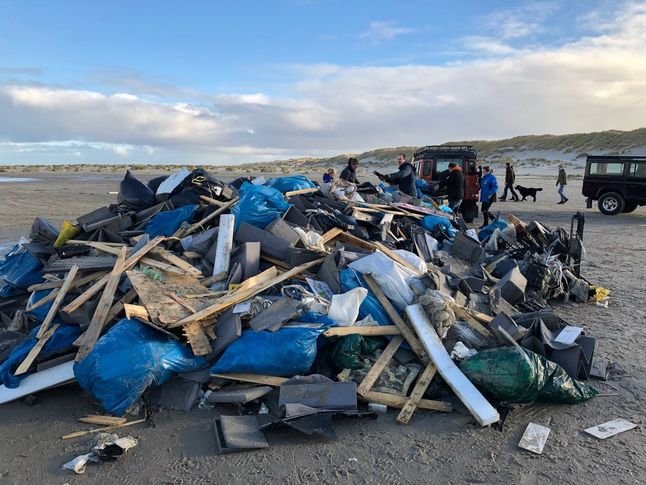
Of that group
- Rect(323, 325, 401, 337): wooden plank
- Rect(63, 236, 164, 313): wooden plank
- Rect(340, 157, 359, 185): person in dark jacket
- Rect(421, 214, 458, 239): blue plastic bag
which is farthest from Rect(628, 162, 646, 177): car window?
Rect(63, 236, 164, 313): wooden plank

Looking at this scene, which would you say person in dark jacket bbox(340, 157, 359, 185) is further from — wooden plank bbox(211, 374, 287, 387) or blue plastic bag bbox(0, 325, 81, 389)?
wooden plank bbox(211, 374, 287, 387)

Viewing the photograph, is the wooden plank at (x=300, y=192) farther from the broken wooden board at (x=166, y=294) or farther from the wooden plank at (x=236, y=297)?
the broken wooden board at (x=166, y=294)

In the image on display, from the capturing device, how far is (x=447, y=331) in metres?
5.01

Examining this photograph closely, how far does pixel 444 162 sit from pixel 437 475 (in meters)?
13.1

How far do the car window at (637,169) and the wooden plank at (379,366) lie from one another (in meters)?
15.2

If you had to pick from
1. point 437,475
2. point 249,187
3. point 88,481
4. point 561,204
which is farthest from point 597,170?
point 88,481

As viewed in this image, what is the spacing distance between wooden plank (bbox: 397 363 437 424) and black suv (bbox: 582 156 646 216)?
49.6ft

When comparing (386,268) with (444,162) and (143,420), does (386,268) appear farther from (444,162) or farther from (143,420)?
(444,162)

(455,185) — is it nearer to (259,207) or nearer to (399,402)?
(259,207)

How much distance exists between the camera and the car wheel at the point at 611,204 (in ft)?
55.8

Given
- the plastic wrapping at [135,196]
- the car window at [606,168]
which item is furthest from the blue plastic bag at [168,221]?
the car window at [606,168]

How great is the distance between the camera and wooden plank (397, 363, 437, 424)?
4145 millimetres

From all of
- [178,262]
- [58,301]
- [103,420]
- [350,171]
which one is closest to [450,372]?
[103,420]

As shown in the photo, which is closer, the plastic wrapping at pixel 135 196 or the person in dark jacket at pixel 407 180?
the plastic wrapping at pixel 135 196
